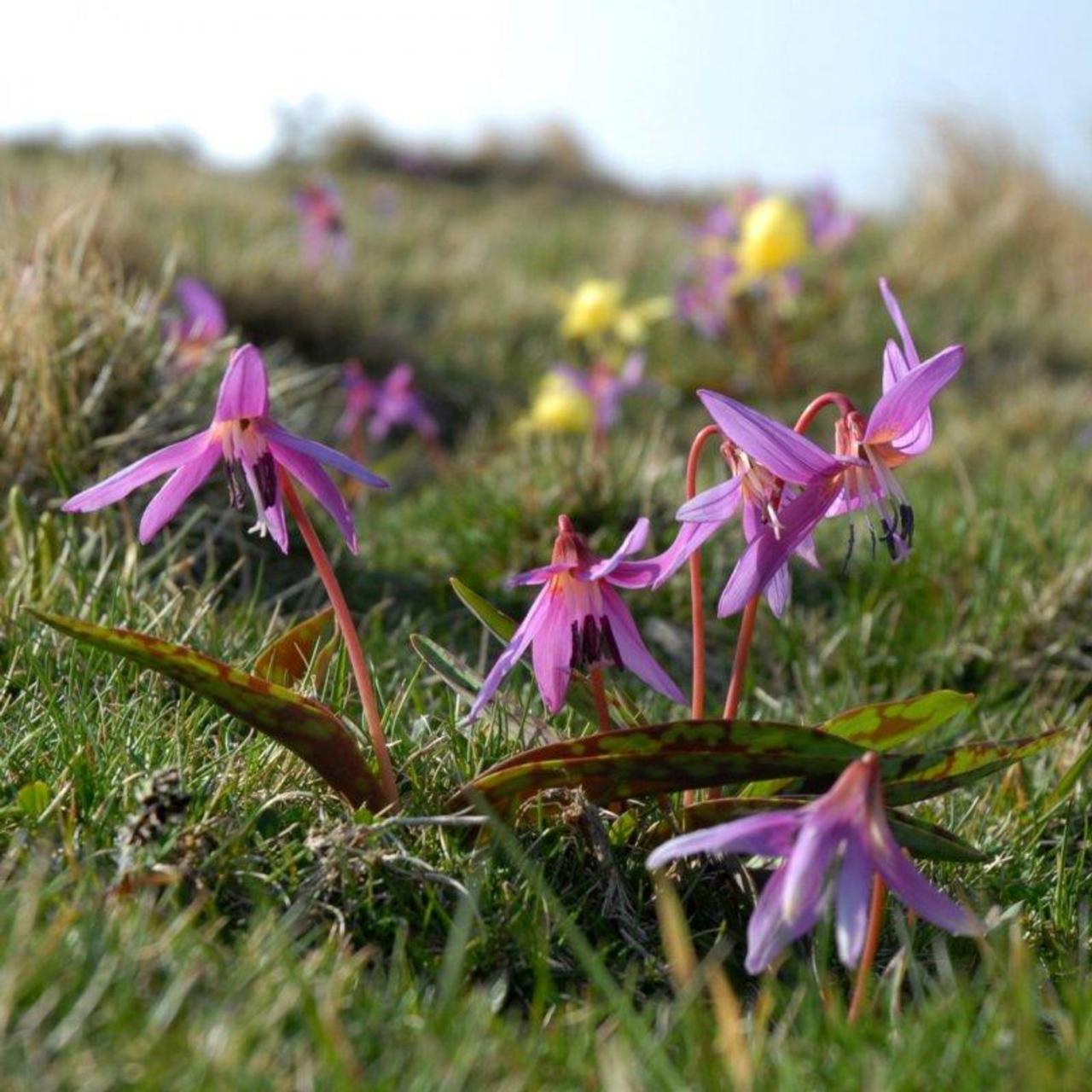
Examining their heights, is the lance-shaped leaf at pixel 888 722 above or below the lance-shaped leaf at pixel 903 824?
above

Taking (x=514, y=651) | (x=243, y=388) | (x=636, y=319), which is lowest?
(x=636, y=319)

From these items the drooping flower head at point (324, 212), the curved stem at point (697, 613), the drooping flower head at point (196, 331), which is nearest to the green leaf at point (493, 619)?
the curved stem at point (697, 613)

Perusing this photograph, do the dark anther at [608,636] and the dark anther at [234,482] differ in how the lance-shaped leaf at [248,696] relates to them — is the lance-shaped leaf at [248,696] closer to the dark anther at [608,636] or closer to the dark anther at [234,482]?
the dark anther at [234,482]

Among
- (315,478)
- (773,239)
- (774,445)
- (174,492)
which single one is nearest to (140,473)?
(174,492)

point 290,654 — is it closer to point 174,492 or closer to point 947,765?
point 174,492

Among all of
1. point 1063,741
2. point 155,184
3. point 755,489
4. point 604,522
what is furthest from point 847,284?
point 755,489

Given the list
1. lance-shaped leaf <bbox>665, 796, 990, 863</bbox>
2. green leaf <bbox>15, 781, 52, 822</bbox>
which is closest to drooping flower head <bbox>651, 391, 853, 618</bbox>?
lance-shaped leaf <bbox>665, 796, 990, 863</bbox>

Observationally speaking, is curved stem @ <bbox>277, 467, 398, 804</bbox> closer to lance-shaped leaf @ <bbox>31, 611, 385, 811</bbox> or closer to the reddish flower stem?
lance-shaped leaf @ <bbox>31, 611, 385, 811</bbox>
